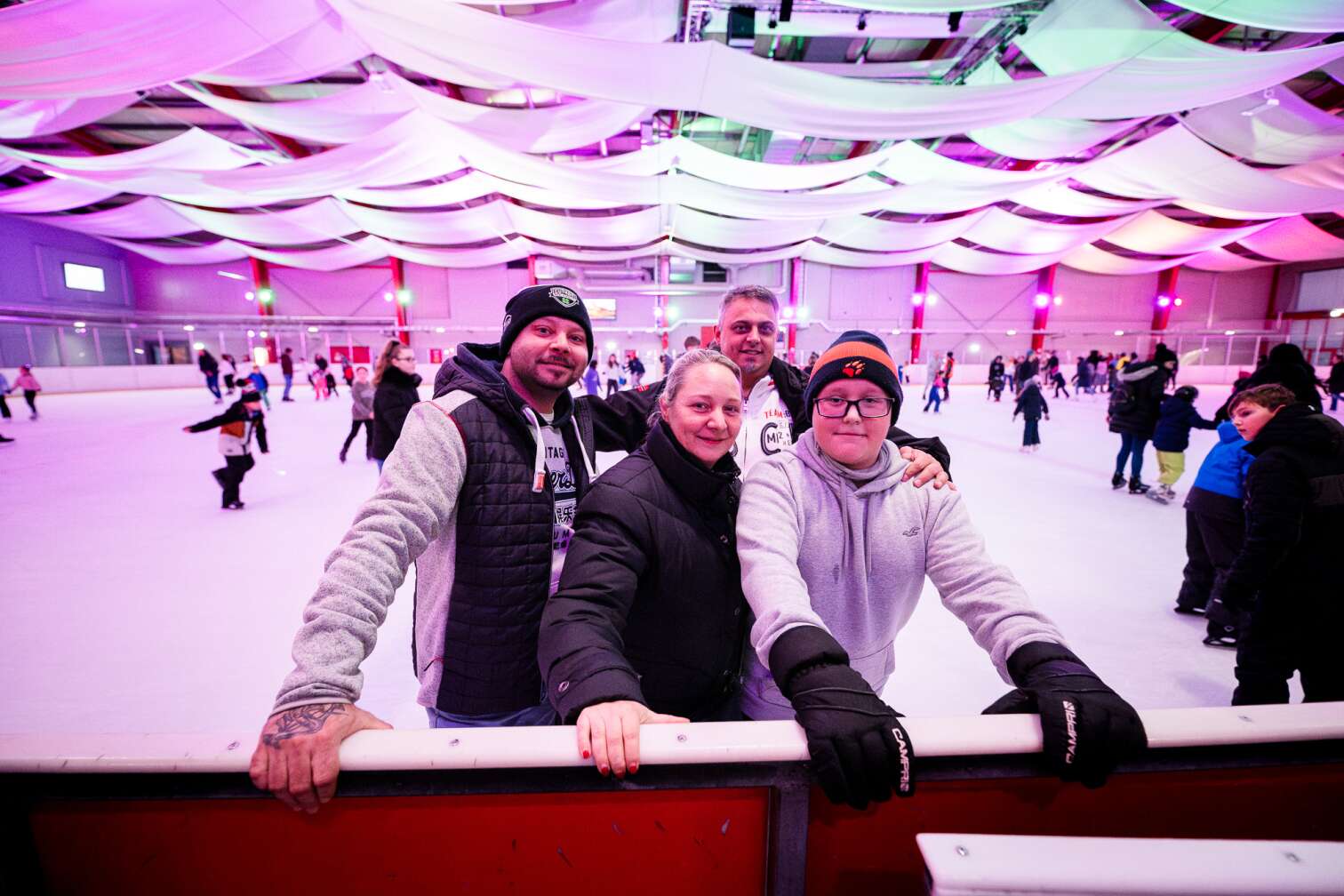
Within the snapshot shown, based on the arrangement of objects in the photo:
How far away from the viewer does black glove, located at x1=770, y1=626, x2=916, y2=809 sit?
66cm

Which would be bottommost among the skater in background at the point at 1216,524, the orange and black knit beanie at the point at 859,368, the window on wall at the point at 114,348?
the skater in background at the point at 1216,524

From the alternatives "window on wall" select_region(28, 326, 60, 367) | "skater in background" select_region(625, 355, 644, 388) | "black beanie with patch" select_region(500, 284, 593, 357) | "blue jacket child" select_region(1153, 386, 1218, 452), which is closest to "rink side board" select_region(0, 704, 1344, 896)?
"black beanie with patch" select_region(500, 284, 593, 357)

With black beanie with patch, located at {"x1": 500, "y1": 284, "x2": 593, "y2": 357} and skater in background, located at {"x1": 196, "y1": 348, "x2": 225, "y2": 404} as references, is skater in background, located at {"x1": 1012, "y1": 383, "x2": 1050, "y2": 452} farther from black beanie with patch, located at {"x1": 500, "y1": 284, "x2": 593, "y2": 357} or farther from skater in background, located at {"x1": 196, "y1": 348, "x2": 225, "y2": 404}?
skater in background, located at {"x1": 196, "y1": 348, "x2": 225, "y2": 404}

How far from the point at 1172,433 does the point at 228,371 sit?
23.1 metres

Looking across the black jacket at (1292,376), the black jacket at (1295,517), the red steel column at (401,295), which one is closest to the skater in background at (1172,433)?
the black jacket at (1292,376)

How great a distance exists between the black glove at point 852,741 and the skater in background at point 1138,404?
572 centimetres

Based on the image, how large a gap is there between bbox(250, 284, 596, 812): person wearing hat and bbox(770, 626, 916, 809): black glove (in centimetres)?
69

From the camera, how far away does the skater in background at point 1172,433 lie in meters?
4.30

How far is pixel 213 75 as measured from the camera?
6.81 m

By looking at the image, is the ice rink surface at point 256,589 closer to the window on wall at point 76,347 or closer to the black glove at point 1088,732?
the black glove at point 1088,732

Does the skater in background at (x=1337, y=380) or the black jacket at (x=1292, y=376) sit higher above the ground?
the black jacket at (x=1292, y=376)

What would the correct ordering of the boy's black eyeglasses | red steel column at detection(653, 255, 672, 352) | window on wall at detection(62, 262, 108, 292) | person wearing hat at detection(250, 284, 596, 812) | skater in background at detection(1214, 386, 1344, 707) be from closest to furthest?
person wearing hat at detection(250, 284, 596, 812), the boy's black eyeglasses, skater in background at detection(1214, 386, 1344, 707), window on wall at detection(62, 262, 108, 292), red steel column at detection(653, 255, 672, 352)

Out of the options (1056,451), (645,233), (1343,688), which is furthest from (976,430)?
(645,233)

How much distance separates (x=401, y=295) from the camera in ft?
67.9
